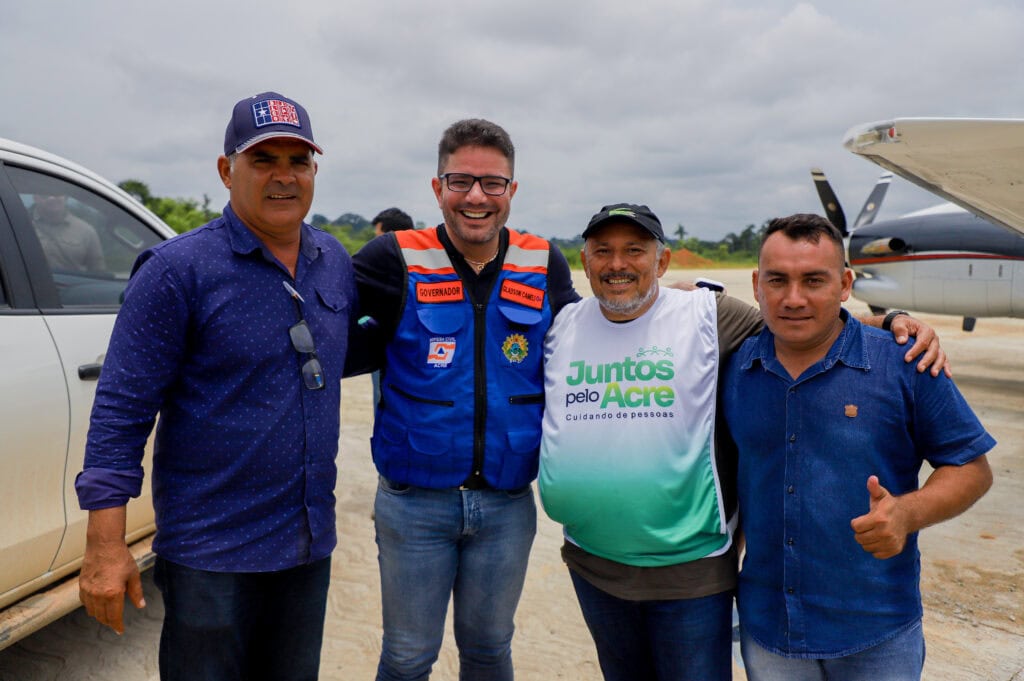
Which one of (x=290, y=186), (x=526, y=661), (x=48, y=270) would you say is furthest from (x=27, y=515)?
(x=526, y=661)

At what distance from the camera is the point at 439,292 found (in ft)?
7.64

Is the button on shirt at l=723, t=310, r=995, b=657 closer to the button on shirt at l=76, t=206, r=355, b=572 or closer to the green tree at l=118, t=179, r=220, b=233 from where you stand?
the button on shirt at l=76, t=206, r=355, b=572

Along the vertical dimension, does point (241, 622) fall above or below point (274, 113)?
below

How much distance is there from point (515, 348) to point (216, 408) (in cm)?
91

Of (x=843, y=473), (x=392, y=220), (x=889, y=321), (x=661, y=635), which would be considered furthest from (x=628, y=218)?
(x=392, y=220)

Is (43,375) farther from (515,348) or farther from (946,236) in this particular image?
(946,236)

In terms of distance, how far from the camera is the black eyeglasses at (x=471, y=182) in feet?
7.61

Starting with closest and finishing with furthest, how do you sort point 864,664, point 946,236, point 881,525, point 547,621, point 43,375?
point 881,525 → point 864,664 → point 43,375 → point 547,621 → point 946,236

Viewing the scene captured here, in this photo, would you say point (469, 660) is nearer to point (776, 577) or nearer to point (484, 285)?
point (776, 577)

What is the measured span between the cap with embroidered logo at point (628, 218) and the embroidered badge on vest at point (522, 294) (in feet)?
0.97

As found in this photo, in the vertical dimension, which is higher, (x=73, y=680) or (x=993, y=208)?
(x=993, y=208)

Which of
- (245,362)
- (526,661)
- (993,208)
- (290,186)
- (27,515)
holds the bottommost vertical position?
(526,661)

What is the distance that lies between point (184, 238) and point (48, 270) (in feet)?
3.97

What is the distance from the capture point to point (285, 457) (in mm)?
1979
